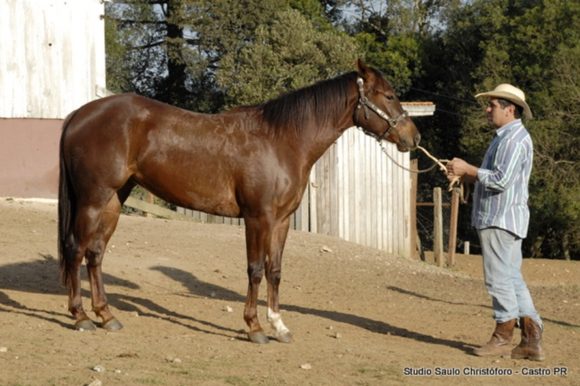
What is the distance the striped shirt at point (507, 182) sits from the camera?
25.3 feet

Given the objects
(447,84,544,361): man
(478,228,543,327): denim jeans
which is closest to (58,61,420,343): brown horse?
(447,84,544,361): man

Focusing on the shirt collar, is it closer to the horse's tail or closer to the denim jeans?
the denim jeans

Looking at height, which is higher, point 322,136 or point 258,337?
point 322,136

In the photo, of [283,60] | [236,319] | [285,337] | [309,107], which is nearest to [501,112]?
[309,107]

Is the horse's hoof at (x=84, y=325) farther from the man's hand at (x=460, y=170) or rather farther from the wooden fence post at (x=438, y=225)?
the wooden fence post at (x=438, y=225)

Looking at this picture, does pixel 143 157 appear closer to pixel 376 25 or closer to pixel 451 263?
pixel 451 263

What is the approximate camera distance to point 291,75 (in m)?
29.1

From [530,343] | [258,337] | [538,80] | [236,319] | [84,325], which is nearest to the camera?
[530,343]

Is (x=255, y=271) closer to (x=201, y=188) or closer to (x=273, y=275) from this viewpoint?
(x=273, y=275)

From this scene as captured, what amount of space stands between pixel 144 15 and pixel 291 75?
8140 millimetres

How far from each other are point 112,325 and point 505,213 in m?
3.60

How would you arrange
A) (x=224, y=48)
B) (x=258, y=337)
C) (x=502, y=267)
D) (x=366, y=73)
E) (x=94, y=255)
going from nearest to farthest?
1. (x=502, y=267)
2. (x=258, y=337)
3. (x=366, y=73)
4. (x=94, y=255)
5. (x=224, y=48)

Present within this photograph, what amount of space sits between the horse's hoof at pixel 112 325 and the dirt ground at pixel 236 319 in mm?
102

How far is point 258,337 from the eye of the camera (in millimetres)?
8344
